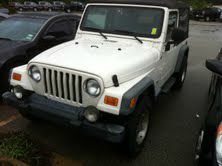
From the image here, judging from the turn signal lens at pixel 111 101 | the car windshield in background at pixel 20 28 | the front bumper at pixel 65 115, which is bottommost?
the front bumper at pixel 65 115

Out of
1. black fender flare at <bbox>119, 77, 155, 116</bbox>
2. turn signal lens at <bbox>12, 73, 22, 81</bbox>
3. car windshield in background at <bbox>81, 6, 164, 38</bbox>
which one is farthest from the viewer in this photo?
car windshield in background at <bbox>81, 6, 164, 38</bbox>

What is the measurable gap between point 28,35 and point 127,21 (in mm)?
2382

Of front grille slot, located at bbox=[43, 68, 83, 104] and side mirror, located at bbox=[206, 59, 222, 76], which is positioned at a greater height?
side mirror, located at bbox=[206, 59, 222, 76]

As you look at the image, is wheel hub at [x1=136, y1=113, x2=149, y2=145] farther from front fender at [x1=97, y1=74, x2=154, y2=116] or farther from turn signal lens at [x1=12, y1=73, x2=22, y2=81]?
turn signal lens at [x1=12, y1=73, x2=22, y2=81]

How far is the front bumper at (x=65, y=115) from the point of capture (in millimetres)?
2467

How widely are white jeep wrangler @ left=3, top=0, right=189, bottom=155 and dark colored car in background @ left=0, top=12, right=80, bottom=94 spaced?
1.36 m

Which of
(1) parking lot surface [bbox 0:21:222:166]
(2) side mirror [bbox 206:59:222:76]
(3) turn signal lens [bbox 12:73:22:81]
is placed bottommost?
(1) parking lot surface [bbox 0:21:222:166]

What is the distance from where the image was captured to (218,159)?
6.03ft

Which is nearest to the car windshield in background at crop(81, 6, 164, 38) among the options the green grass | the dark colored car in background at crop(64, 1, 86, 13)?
the green grass

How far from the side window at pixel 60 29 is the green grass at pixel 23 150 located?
286 centimetres

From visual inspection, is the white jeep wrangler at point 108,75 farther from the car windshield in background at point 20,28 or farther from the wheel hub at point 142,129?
the car windshield in background at point 20,28

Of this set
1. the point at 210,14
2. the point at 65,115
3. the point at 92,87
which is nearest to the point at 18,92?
the point at 65,115

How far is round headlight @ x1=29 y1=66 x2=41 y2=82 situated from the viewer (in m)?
2.87

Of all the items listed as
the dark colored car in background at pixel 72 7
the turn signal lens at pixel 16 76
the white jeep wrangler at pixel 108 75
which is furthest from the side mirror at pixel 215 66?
the dark colored car in background at pixel 72 7
